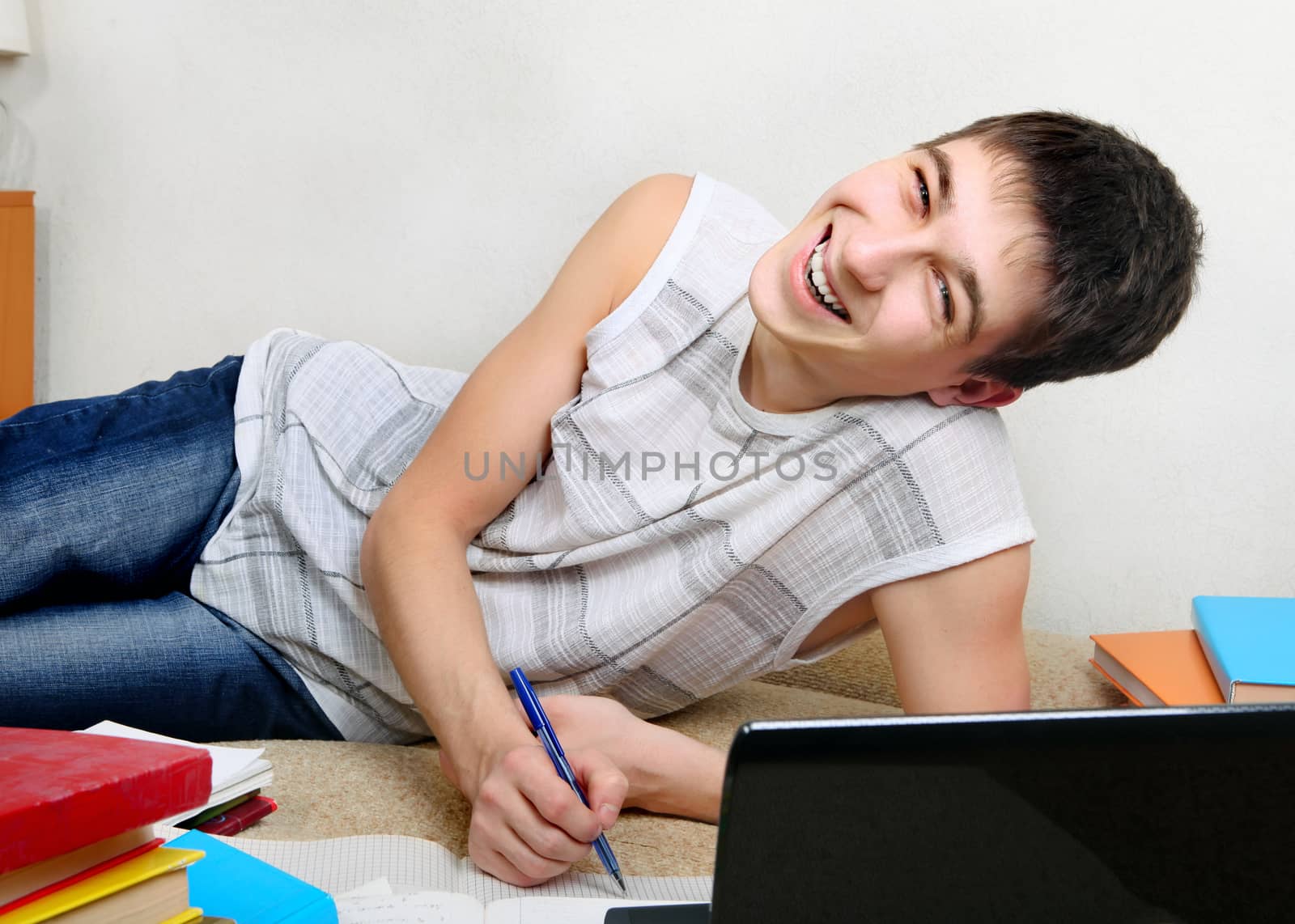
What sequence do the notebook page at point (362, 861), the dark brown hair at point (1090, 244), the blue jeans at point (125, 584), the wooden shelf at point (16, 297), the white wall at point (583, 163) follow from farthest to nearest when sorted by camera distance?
the wooden shelf at point (16, 297) → the white wall at point (583, 163) → the blue jeans at point (125, 584) → the dark brown hair at point (1090, 244) → the notebook page at point (362, 861)

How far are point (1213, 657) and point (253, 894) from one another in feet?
3.27

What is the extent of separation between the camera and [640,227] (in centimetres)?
133

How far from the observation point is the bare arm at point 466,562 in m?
0.94

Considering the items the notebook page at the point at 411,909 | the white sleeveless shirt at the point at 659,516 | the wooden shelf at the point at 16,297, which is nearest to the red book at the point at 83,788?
the notebook page at the point at 411,909

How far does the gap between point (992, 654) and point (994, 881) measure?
63 centimetres

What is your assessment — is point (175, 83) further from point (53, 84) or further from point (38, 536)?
point (38, 536)

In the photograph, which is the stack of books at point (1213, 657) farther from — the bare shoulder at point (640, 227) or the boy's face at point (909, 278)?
the bare shoulder at point (640, 227)

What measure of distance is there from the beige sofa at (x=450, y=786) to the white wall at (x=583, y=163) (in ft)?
1.14

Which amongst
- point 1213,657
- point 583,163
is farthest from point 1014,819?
point 583,163

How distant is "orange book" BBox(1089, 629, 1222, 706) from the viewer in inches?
48.1

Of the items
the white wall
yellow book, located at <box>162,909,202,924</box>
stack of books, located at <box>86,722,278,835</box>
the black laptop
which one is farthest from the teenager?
the white wall

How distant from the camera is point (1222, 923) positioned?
0.54 metres

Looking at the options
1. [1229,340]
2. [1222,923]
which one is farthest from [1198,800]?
[1229,340]

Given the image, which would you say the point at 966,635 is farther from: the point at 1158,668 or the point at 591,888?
the point at 591,888
